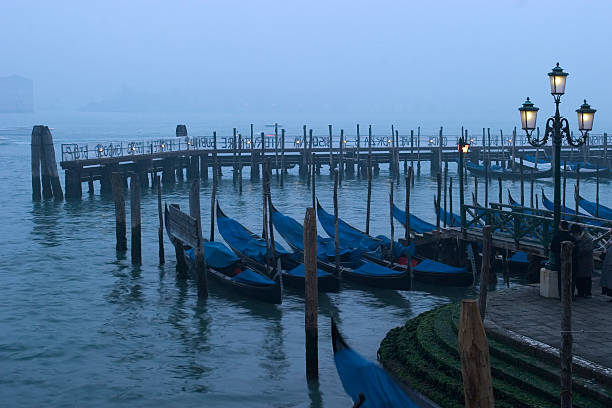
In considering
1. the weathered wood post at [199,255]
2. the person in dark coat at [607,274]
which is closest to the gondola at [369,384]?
the person in dark coat at [607,274]

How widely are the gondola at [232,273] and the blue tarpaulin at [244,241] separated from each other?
0.68 m

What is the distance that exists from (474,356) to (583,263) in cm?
566

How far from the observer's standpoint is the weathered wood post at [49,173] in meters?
31.6

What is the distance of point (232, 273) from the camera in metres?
16.6

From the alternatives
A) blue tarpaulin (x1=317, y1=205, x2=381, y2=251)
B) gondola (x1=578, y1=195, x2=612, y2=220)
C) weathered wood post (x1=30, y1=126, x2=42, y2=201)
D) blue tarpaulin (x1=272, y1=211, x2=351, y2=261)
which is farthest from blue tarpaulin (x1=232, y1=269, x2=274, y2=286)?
weathered wood post (x1=30, y1=126, x2=42, y2=201)

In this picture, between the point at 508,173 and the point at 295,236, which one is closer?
the point at 295,236

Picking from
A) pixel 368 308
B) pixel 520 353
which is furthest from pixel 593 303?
pixel 368 308

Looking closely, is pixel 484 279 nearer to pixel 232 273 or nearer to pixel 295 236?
pixel 232 273

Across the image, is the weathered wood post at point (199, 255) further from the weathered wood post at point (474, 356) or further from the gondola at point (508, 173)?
the gondola at point (508, 173)

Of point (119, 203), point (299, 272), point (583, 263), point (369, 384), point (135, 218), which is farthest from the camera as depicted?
point (119, 203)

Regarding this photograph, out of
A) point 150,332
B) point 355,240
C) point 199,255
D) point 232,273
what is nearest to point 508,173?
point 355,240

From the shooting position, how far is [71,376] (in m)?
11.6

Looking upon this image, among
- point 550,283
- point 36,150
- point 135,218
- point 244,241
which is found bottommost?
point 244,241

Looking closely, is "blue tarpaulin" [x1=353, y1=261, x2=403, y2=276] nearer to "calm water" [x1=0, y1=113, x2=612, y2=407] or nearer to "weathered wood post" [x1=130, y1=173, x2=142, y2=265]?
"calm water" [x1=0, y1=113, x2=612, y2=407]
